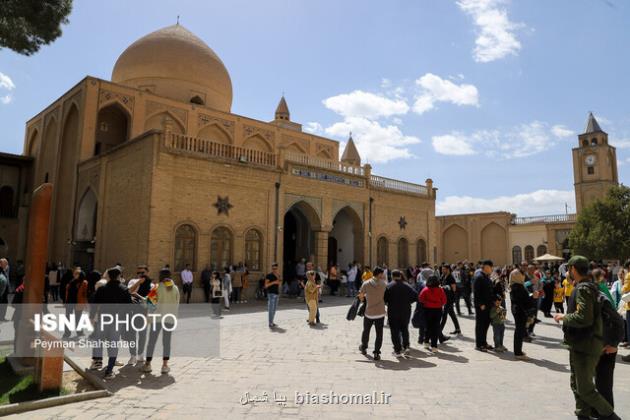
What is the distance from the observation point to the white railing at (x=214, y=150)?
52.7 feet

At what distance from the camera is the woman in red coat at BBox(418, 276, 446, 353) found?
7.95 meters

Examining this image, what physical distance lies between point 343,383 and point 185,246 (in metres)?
11.2

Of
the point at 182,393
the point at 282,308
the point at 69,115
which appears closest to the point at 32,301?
the point at 182,393

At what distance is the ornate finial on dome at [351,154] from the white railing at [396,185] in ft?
31.4

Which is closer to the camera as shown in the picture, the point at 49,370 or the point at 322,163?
the point at 49,370

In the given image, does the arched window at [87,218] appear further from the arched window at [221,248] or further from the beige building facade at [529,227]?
the beige building facade at [529,227]

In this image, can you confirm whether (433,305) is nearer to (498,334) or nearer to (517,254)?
(498,334)

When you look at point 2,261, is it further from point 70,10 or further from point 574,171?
point 574,171

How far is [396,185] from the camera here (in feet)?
79.4

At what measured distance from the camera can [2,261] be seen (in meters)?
9.14

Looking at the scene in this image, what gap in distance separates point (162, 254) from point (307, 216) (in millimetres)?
7145

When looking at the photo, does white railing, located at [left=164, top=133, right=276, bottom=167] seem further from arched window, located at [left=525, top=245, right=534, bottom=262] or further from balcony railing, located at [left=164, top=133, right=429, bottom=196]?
arched window, located at [left=525, top=245, right=534, bottom=262]

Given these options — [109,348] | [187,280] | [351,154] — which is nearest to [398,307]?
[109,348]

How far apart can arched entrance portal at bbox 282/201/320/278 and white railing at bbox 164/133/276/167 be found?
2.72 metres
